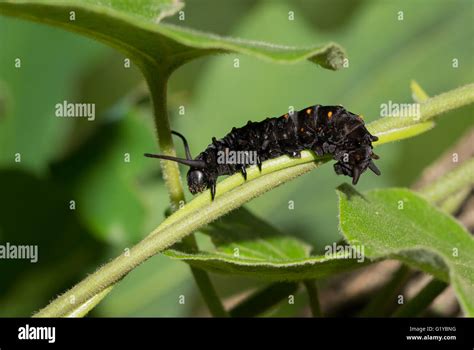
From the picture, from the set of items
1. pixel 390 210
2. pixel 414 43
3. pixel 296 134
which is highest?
pixel 414 43

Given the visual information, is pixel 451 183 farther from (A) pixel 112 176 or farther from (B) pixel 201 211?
(A) pixel 112 176

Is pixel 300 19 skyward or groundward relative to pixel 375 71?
skyward

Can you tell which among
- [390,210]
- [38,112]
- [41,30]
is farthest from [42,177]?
[390,210]

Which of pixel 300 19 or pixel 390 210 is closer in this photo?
pixel 390 210

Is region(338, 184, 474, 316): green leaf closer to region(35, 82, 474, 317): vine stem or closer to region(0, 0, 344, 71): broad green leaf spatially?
region(35, 82, 474, 317): vine stem

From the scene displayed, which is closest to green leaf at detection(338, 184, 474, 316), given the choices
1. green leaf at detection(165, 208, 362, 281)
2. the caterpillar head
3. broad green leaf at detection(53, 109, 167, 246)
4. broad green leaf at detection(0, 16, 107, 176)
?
green leaf at detection(165, 208, 362, 281)
